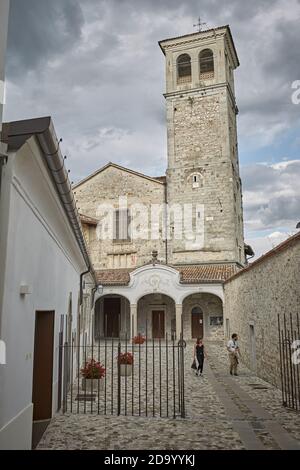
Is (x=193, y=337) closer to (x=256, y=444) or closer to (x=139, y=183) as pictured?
(x=139, y=183)

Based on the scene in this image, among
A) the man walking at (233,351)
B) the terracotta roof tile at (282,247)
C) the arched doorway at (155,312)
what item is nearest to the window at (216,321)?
the arched doorway at (155,312)

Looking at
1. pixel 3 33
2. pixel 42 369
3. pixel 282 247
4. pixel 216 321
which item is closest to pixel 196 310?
pixel 216 321

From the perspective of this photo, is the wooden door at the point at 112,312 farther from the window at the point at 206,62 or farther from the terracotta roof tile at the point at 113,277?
the window at the point at 206,62

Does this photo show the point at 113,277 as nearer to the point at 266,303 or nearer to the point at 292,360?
the point at 266,303

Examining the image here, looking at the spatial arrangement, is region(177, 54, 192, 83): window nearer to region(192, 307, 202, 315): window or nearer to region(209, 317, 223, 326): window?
region(192, 307, 202, 315): window

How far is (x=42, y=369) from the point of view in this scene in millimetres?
7098

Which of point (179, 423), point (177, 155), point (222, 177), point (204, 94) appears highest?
point (204, 94)

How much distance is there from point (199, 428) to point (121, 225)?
23054 mm

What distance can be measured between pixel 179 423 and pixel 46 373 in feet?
8.71

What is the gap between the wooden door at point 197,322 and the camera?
83.8 ft

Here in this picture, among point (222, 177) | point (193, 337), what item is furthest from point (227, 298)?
point (222, 177)

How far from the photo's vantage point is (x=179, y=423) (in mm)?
7289

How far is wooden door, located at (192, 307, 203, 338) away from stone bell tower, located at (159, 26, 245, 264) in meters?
3.43

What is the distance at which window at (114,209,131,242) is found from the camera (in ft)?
95.6
